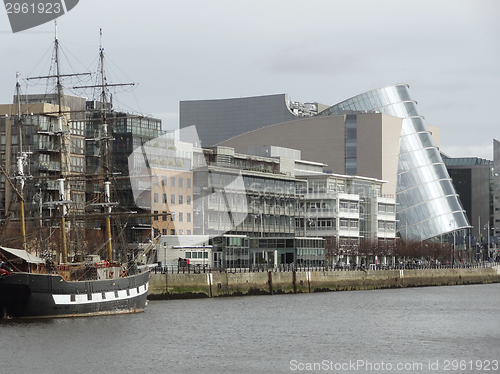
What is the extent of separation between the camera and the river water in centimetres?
4050

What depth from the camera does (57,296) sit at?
2270 inches

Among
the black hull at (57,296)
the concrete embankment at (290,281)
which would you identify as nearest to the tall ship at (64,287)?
the black hull at (57,296)

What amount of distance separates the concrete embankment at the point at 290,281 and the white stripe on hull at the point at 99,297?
1116cm

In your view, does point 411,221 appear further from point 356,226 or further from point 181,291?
point 181,291

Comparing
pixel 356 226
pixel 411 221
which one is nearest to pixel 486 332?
pixel 356 226

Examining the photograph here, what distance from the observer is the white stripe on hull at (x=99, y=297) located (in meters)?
58.0

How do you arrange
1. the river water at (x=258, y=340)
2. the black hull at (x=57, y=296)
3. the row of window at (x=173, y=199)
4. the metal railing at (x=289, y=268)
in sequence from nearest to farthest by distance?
the river water at (x=258, y=340)
the black hull at (x=57, y=296)
the metal railing at (x=289, y=268)
the row of window at (x=173, y=199)

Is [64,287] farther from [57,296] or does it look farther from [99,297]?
[99,297]

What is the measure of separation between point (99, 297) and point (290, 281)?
107ft

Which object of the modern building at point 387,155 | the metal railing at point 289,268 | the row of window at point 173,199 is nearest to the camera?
the metal railing at point 289,268

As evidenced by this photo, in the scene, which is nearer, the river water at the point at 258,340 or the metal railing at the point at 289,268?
the river water at the point at 258,340

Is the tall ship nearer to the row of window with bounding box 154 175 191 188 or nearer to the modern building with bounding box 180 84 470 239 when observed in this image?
the row of window with bounding box 154 175 191 188

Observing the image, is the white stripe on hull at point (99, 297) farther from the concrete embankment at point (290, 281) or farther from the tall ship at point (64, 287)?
the concrete embankment at point (290, 281)

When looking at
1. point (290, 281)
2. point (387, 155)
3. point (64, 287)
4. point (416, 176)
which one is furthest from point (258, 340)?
point (416, 176)
